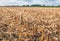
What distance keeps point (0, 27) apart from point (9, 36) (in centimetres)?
74

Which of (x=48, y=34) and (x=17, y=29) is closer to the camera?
(x=48, y=34)

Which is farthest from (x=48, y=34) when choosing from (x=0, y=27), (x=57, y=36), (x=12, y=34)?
(x=0, y=27)

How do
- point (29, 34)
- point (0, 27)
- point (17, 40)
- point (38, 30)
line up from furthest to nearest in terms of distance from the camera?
1. point (0, 27)
2. point (38, 30)
3. point (29, 34)
4. point (17, 40)

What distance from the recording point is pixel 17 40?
387 centimetres

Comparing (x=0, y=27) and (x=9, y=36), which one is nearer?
(x=9, y=36)

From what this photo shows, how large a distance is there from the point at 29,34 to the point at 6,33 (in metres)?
0.39

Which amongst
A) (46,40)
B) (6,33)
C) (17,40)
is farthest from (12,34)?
(46,40)

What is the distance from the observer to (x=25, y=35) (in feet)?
13.4

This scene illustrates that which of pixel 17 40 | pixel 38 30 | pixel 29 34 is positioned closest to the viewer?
pixel 17 40

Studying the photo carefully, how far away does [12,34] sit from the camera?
423 cm

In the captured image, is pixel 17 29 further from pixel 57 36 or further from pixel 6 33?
pixel 57 36

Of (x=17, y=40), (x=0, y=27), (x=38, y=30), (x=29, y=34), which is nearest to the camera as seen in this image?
(x=17, y=40)

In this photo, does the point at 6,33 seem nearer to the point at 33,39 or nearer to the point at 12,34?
the point at 12,34

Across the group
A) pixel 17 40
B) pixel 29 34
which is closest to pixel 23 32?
pixel 29 34
